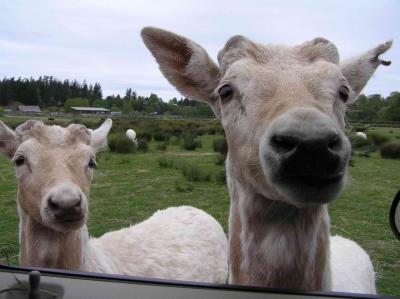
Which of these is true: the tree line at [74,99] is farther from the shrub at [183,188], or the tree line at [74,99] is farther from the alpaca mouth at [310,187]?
the shrub at [183,188]

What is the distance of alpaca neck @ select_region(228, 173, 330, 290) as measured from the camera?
87.7 inches

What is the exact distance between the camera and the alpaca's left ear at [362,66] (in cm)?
268

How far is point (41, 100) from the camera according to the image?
4.13 meters

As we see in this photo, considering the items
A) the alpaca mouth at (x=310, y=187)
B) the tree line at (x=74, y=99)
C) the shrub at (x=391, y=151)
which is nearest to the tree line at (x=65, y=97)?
the tree line at (x=74, y=99)

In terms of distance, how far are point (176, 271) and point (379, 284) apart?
6.87 ft

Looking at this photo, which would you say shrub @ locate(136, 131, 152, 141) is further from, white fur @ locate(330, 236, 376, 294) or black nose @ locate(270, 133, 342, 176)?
black nose @ locate(270, 133, 342, 176)

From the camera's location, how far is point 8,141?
144 inches

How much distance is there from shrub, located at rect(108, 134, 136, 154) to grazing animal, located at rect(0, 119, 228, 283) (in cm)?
223

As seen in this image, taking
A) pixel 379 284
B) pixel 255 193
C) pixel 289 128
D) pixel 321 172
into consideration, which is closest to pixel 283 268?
pixel 255 193

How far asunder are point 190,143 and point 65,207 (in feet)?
19.9

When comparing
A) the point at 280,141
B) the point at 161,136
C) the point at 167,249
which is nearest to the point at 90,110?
the point at 167,249

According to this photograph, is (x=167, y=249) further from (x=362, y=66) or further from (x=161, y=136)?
(x=161, y=136)

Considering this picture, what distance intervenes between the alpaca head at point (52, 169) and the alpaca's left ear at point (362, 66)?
76.2 inches

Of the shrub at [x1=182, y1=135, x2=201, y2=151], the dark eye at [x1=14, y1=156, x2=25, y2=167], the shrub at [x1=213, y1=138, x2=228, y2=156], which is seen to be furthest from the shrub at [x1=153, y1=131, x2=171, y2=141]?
the dark eye at [x1=14, y1=156, x2=25, y2=167]
